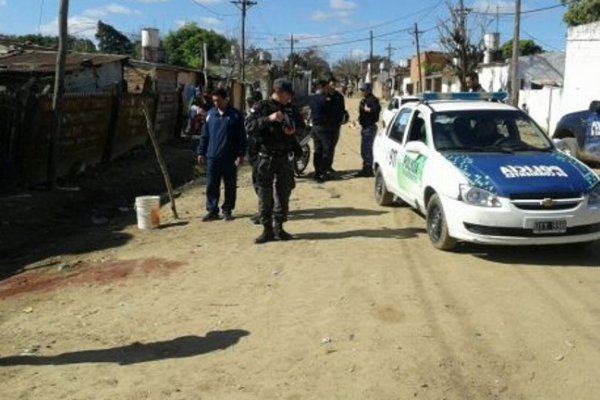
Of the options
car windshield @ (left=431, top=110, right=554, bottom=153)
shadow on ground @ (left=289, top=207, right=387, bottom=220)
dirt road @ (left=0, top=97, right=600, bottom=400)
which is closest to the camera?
dirt road @ (left=0, top=97, right=600, bottom=400)

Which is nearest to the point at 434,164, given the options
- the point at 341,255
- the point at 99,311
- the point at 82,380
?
the point at 341,255

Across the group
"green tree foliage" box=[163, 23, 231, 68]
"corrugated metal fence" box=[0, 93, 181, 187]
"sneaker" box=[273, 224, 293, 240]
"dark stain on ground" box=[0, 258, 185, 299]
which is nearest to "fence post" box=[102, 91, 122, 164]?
"corrugated metal fence" box=[0, 93, 181, 187]

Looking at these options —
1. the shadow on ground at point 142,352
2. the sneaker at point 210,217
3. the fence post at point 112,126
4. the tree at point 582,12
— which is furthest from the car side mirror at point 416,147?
the tree at point 582,12

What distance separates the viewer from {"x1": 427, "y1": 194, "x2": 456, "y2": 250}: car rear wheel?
25.1 feet

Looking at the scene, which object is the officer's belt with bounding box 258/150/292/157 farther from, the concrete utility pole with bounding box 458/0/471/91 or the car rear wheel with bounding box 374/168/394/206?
the concrete utility pole with bounding box 458/0/471/91

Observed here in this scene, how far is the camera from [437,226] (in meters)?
7.88

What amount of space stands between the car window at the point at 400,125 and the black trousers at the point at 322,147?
295 centimetres

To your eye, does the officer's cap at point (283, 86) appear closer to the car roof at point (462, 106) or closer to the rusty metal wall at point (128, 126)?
the car roof at point (462, 106)

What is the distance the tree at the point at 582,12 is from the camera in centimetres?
3394

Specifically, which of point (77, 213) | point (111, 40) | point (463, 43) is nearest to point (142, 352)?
point (77, 213)

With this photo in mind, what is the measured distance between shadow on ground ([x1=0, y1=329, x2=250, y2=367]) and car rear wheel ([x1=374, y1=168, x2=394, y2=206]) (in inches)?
213

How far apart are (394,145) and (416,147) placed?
1.18m

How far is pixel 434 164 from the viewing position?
7996 millimetres

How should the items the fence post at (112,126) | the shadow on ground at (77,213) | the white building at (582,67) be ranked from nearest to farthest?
1. the shadow on ground at (77,213)
2. the fence post at (112,126)
3. the white building at (582,67)
